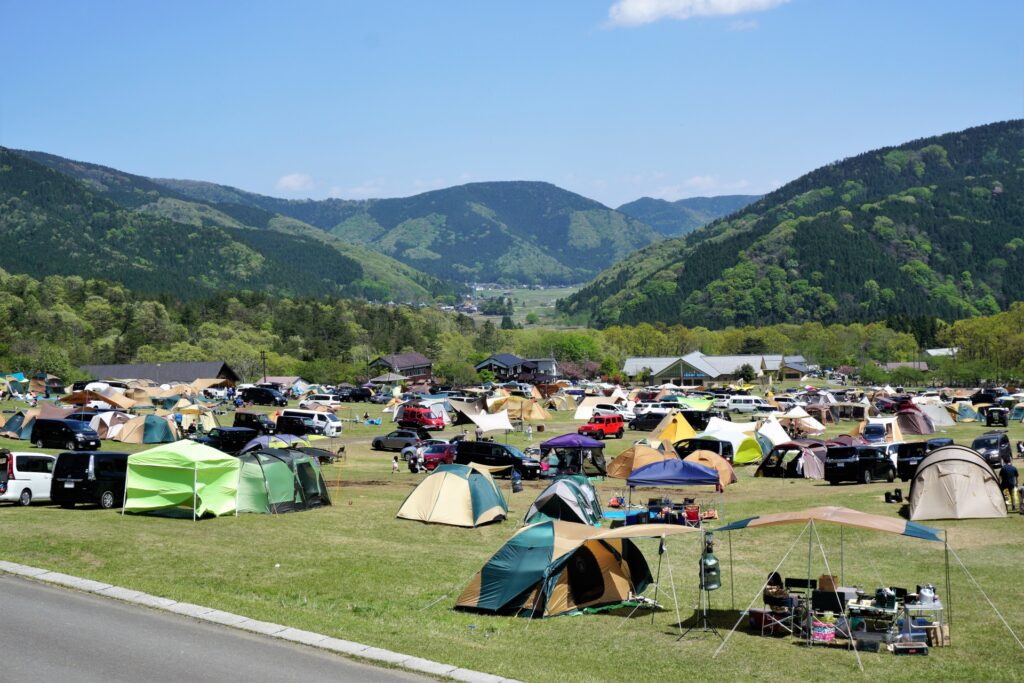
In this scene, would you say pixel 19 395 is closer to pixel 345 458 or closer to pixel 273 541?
pixel 345 458

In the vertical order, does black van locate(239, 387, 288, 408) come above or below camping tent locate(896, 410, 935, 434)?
below

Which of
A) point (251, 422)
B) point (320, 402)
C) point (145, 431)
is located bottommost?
point (320, 402)

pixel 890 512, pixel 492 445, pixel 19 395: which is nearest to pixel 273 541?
pixel 492 445

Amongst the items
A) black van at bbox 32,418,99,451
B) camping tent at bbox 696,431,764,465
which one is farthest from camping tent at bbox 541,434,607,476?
black van at bbox 32,418,99,451

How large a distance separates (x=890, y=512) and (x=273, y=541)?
45.9 ft

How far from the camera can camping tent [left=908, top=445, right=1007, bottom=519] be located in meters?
21.9

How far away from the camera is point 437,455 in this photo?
33688 mm

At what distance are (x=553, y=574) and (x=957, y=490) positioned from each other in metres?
11.7

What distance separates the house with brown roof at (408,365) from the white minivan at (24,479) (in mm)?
86058

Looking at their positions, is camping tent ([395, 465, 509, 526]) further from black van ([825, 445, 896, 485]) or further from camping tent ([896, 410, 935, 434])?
camping tent ([896, 410, 935, 434])

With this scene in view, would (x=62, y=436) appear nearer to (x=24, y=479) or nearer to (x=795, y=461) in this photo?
(x=24, y=479)

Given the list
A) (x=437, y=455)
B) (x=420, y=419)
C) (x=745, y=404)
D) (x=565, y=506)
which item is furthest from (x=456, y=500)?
(x=745, y=404)

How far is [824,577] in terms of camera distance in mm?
13602

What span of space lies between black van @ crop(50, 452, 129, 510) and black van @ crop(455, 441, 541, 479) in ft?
35.5
